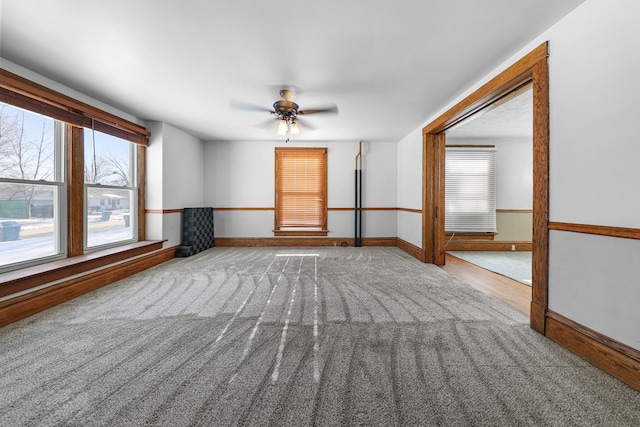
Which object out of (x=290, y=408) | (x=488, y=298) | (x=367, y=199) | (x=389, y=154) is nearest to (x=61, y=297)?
(x=290, y=408)

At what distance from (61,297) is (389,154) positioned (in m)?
5.82

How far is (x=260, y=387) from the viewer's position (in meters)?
1.40

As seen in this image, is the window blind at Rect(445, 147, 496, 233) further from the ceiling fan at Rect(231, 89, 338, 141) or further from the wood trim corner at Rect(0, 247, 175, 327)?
the wood trim corner at Rect(0, 247, 175, 327)

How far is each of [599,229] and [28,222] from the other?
494 cm

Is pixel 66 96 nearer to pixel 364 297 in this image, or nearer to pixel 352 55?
pixel 352 55

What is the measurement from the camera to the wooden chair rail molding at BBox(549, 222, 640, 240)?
1.46 m

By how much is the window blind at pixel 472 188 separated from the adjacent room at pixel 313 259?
1311mm

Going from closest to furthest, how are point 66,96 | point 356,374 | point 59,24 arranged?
point 356,374
point 59,24
point 66,96

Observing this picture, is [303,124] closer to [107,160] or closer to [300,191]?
[300,191]

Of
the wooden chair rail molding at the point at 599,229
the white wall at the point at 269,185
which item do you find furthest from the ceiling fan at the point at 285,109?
the wooden chair rail molding at the point at 599,229

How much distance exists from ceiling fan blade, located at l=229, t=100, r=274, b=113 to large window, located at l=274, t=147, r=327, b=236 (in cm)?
214

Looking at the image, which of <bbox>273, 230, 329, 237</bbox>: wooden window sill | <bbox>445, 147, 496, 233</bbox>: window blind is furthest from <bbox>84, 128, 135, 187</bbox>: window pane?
<bbox>445, 147, 496, 233</bbox>: window blind

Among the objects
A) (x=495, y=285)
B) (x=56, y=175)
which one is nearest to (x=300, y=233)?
(x=495, y=285)

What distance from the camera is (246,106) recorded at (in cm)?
352
